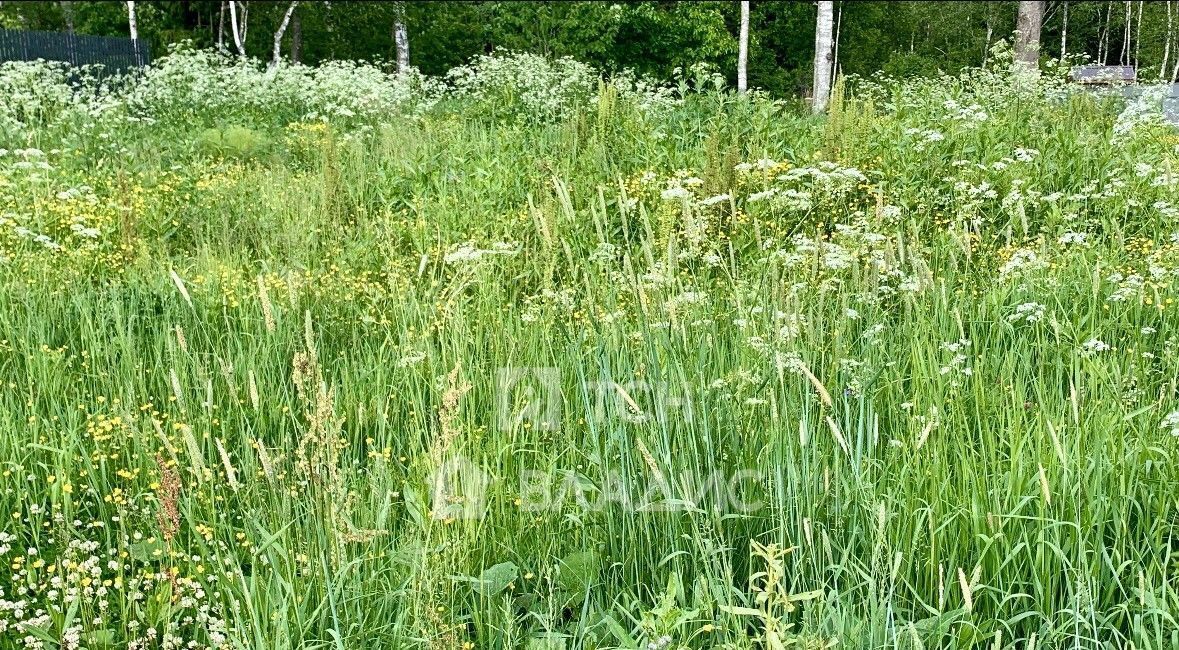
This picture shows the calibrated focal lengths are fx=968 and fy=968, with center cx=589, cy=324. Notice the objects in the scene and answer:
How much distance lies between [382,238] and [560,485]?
291 centimetres

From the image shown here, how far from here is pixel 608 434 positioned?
213 centimetres

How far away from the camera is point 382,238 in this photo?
4.90 m

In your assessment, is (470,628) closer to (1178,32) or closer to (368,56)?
(368,56)

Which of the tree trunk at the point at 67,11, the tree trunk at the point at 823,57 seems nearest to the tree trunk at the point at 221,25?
the tree trunk at the point at 67,11

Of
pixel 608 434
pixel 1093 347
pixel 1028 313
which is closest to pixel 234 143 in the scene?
pixel 1028 313

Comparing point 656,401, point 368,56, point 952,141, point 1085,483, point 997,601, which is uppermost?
point 368,56

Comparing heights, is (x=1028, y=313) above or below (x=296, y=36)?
below

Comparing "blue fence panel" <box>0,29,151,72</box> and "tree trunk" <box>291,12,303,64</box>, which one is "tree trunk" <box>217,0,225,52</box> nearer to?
"tree trunk" <box>291,12,303,64</box>

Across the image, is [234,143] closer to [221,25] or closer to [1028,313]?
[1028,313]

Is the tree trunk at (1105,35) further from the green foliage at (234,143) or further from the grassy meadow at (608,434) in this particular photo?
the grassy meadow at (608,434)

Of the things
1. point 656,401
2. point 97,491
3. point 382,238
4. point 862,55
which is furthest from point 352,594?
point 862,55

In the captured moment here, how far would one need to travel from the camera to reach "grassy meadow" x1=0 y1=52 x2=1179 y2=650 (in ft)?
6.07

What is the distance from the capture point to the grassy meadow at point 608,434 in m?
1.85

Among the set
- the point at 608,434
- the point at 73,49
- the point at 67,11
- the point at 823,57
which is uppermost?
the point at 67,11
